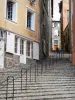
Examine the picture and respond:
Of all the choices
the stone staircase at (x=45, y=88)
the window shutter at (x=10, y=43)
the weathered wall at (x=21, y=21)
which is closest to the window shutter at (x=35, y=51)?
the weathered wall at (x=21, y=21)

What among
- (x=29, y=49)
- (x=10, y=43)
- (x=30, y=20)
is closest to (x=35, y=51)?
(x=29, y=49)

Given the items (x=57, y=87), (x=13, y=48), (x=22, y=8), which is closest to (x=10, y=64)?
(x=13, y=48)

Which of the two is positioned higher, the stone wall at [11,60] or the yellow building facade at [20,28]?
the yellow building facade at [20,28]

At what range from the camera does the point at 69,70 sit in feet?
73.9

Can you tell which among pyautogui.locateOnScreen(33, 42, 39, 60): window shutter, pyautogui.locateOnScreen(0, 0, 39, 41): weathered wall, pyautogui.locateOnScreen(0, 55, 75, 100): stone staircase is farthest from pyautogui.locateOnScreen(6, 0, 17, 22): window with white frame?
pyautogui.locateOnScreen(0, 55, 75, 100): stone staircase

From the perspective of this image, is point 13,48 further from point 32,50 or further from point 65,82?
point 65,82

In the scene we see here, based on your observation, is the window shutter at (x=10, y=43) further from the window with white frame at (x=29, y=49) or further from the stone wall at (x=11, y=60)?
the window with white frame at (x=29, y=49)

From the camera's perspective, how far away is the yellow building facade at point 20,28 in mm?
24406

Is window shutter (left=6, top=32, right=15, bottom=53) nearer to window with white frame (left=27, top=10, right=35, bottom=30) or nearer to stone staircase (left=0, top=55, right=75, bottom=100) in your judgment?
window with white frame (left=27, top=10, right=35, bottom=30)

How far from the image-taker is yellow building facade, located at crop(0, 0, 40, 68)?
80.1 feet

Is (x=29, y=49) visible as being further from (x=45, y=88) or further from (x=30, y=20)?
(x=45, y=88)

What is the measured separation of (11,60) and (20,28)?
11.4ft

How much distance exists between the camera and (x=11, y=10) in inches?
1038

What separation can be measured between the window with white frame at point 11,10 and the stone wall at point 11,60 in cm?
321
